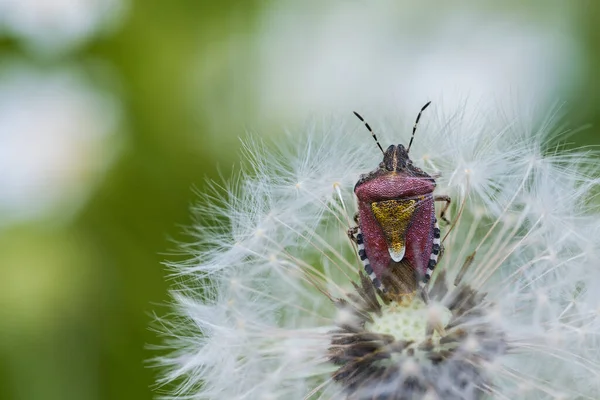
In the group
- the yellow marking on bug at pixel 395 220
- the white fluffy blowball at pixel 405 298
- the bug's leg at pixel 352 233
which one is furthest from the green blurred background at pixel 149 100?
the yellow marking on bug at pixel 395 220

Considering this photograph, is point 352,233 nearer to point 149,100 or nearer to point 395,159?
point 395,159

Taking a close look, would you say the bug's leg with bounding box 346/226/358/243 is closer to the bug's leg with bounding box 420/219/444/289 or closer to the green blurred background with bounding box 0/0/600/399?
the bug's leg with bounding box 420/219/444/289

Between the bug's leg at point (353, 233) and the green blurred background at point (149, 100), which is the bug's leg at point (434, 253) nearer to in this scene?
the bug's leg at point (353, 233)

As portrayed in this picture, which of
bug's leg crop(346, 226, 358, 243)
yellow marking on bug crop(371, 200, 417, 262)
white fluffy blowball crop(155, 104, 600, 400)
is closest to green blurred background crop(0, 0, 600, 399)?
white fluffy blowball crop(155, 104, 600, 400)

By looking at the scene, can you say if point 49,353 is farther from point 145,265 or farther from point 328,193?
point 328,193

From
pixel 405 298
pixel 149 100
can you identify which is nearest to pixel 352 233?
pixel 405 298

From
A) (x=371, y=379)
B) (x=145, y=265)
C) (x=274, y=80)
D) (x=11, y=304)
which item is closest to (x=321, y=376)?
(x=371, y=379)
